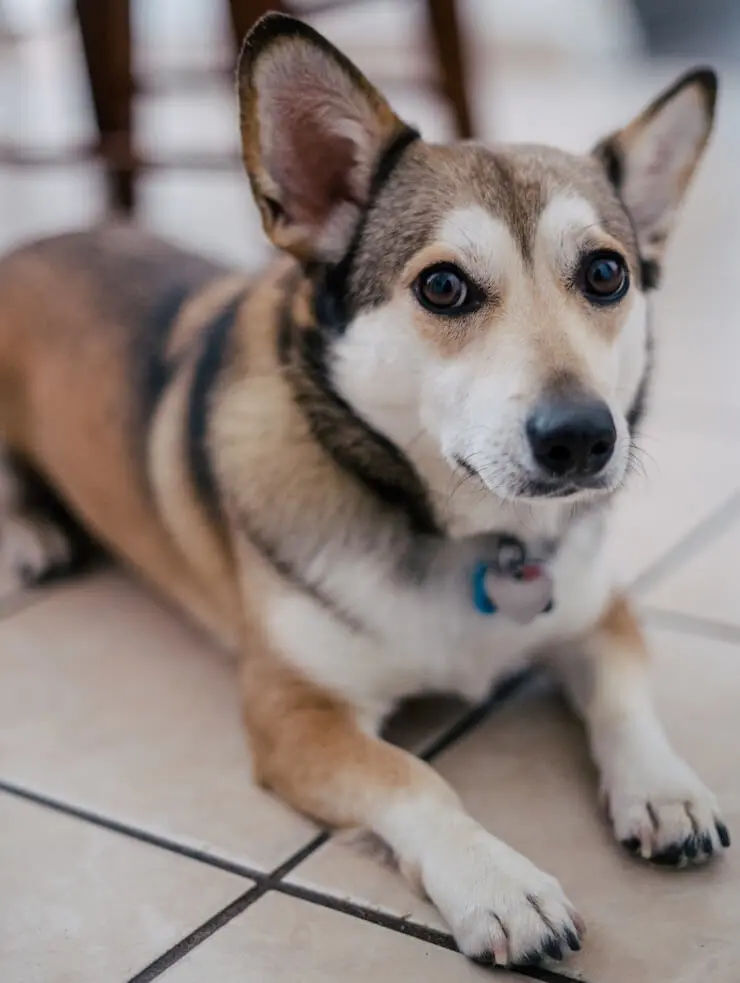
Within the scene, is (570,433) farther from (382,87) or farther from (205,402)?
(382,87)

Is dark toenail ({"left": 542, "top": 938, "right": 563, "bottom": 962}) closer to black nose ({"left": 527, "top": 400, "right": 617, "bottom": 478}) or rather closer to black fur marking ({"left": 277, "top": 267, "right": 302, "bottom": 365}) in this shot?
black nose ({"left": 527, "top": 400, "right": 617, "bottom": 478})

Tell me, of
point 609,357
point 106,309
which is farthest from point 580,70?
point 609,357

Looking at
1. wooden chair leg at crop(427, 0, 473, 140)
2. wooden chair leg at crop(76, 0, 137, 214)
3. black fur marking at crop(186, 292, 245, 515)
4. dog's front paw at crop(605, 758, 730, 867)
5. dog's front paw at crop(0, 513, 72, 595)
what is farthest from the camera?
wooden chair leg at crop(427, 0, 473, 140)

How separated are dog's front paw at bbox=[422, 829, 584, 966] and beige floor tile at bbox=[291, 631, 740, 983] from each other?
31 millimetres

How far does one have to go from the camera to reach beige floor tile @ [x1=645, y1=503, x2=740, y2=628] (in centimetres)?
154

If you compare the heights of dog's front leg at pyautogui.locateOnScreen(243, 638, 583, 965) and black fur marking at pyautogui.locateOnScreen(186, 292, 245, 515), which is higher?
black fur marking at pyautogui.locateOnScreen(186, 292, 245, 515)

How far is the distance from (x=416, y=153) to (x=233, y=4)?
144 centimetres

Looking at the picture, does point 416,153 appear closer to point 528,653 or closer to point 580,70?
point 528,653

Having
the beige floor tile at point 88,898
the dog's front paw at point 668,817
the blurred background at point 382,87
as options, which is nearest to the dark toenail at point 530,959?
the dog's front paw at point 668,817

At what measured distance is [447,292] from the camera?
1153 mm

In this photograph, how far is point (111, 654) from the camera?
1540mm

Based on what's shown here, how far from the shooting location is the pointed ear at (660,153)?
130 cm

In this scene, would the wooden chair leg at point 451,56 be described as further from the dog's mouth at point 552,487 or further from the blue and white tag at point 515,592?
the dog's mouth at point 552,487

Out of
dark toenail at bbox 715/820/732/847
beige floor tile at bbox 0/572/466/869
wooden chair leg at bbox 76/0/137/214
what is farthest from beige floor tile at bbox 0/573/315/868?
wooden chair leg at bbox 76/0/137/214
